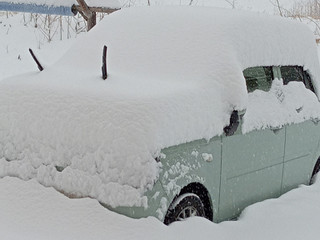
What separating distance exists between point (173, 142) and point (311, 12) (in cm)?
1430

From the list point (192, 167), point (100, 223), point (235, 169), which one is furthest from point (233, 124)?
point (100, 223)

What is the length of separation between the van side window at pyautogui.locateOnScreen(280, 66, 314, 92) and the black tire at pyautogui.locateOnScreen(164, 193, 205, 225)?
189 centimetres

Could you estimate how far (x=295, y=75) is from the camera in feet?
18.7

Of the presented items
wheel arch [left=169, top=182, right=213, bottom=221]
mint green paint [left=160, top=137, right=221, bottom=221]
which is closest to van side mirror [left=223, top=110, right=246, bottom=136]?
mint green paint [left=160, top=137, right=221, bottom=221]

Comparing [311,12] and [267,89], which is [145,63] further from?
[311,12]

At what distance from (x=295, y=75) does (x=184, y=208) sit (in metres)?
2.34

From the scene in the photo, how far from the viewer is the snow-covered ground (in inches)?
142

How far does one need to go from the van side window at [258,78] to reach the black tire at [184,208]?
124 centimetres

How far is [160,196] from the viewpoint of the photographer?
12.3 feet

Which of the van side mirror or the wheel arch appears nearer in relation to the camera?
the wheel arch

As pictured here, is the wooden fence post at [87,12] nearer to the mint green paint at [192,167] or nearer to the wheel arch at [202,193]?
the mint green paint at [192,167]

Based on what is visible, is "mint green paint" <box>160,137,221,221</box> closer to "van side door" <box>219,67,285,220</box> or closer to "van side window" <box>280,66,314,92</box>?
"van side door" <box>219,67,285,220</box>

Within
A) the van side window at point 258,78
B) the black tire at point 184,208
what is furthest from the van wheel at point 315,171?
the black tire at point 184,208

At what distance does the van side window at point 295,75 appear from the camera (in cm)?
550
